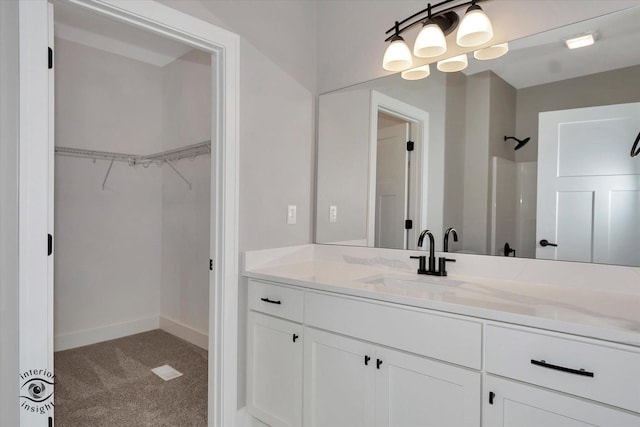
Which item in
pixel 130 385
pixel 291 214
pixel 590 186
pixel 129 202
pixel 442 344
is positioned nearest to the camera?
pixel 442 344

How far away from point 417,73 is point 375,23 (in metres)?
0.43

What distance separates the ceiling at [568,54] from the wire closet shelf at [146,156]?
7.52 feet

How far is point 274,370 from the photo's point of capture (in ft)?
5.94

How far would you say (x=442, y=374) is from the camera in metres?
1.28

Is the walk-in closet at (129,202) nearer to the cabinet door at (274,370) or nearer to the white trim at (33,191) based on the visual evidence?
the cabinet door at (274,370)

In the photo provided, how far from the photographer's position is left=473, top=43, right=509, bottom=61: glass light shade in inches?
66.0

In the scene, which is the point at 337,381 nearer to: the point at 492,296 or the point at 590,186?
the point at 492,296

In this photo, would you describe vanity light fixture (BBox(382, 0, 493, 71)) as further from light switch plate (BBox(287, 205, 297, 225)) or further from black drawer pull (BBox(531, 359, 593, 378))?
black drawer pull (BBox(531, 359, 593, 378))

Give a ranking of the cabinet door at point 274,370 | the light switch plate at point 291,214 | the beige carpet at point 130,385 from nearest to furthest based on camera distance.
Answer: the cabinet door at point 274,370
the beige carpet at point 130,385
the light switch plate at point 291,214

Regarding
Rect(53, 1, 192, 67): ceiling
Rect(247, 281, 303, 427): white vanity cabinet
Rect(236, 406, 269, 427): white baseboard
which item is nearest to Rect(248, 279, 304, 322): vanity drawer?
Rect(247, 281, 303, 427): white vanity cabinet

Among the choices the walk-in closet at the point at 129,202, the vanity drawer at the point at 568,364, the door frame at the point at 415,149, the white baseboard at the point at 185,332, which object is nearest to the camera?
the vanity drawer at the point at 568,364

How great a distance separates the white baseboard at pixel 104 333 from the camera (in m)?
3.08
